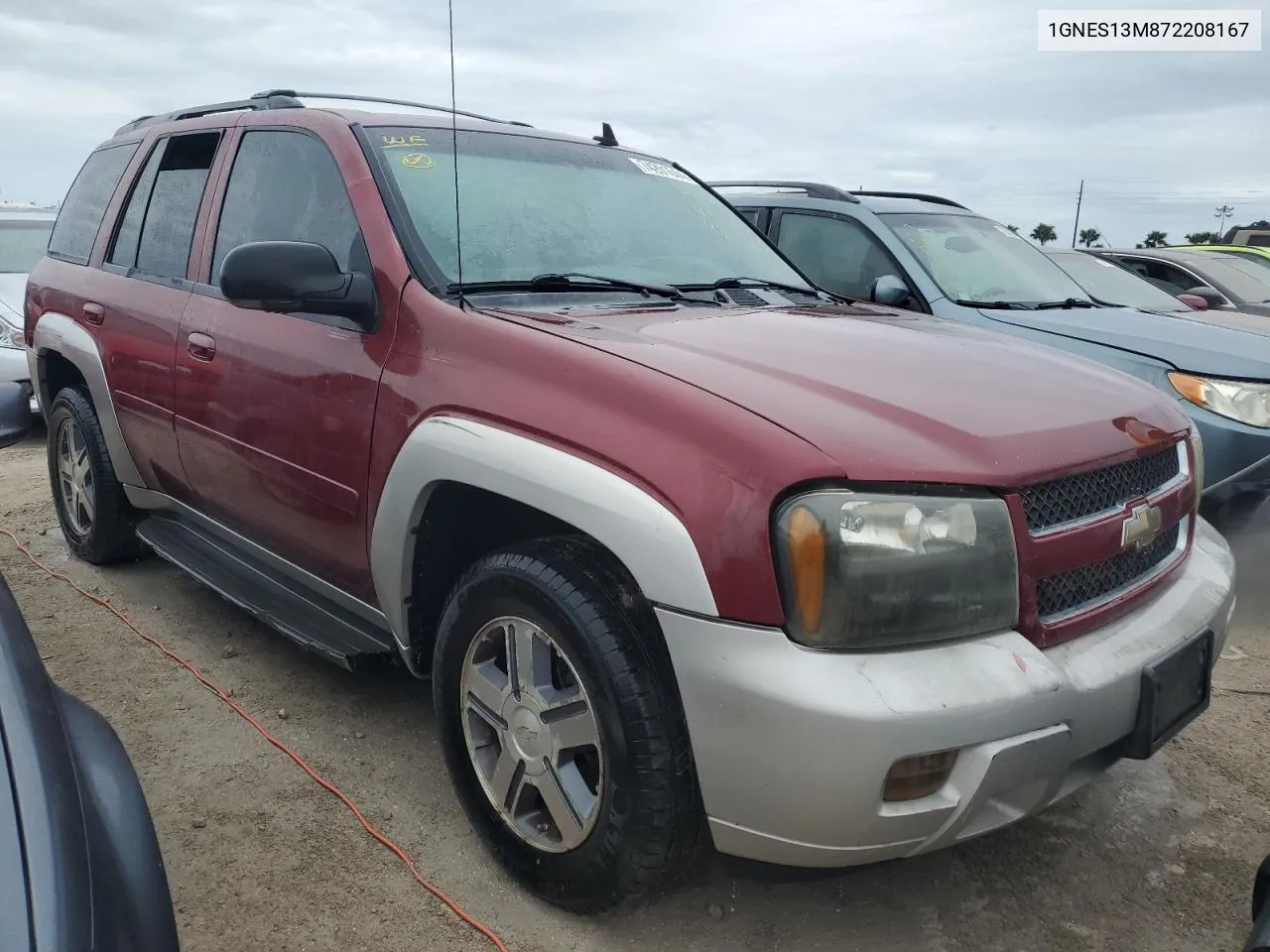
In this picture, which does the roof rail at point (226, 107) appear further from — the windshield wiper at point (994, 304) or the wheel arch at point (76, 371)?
the windshield wiper at point (994, 304)

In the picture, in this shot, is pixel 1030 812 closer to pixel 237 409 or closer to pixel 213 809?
pixel 213 809

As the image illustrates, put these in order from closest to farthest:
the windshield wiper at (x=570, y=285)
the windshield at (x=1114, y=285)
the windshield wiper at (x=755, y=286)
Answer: the windshield wiper at (x=570, y=285), the windshield wiper at (x=755, y=286), the windshield at (x=1114, y=285)

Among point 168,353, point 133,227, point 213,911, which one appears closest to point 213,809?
point 213,911

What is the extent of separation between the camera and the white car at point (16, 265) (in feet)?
23.8

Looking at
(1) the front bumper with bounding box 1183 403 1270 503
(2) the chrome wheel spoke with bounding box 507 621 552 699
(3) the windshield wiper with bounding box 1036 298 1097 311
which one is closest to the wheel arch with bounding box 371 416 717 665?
(2) the chrome wheel spoke with bounding box 507 621 552 699

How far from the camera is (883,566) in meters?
1.78

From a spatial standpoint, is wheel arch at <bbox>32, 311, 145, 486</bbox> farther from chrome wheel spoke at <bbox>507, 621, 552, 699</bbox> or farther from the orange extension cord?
chrome wheel spoke at <bbox>507, 621, 552, 699</bbox>

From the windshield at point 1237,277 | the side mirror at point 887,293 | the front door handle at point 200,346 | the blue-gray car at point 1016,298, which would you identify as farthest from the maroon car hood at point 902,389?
the windshield at point 1237,277

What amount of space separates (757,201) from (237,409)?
3.76 m

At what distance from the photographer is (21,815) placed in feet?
3.86

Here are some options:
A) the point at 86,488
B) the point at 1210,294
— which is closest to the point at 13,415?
the point at 86,488

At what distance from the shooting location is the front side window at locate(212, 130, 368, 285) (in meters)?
2.90

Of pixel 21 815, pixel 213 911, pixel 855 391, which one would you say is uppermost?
pixel 855 391

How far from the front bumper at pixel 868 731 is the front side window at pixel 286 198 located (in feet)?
5.21
